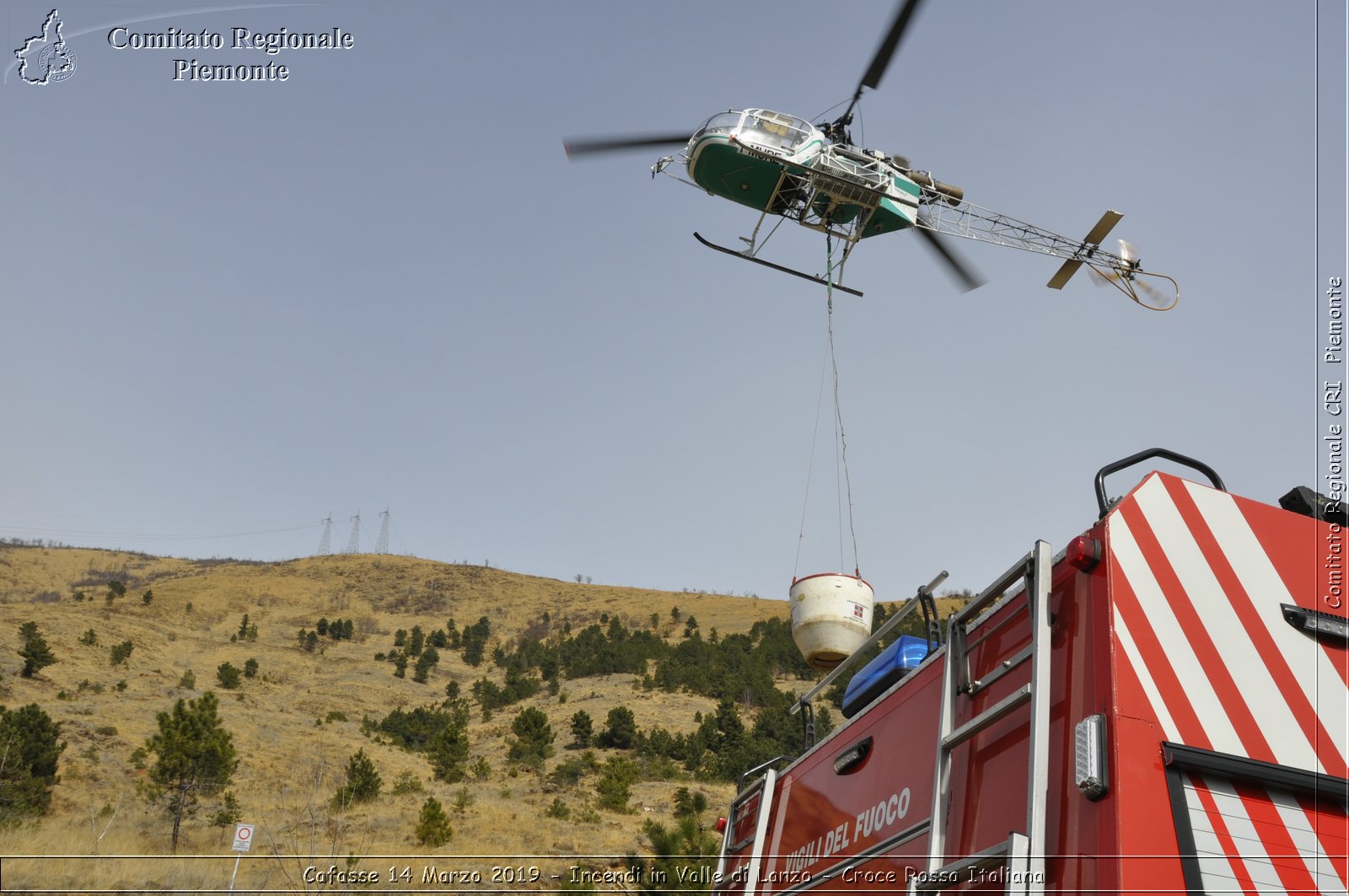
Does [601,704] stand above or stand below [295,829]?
above

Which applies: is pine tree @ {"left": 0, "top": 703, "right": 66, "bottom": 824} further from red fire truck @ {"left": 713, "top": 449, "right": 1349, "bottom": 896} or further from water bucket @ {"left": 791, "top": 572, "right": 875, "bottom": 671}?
red fire truck @ {"left": 713, "top": 449, "right": 1349, "bottom": 896}

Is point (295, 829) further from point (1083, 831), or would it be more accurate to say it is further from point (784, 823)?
point (1083, 831)

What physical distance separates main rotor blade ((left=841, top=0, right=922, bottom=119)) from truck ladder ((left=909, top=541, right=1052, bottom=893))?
7.99 meters

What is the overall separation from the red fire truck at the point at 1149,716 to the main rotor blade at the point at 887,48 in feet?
25.0

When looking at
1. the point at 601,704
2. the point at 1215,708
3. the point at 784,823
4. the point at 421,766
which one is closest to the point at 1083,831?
the point at 1215,708

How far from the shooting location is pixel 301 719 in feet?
164

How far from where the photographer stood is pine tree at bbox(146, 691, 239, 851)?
100 feet

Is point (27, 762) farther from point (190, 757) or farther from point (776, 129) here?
point (776, 129)

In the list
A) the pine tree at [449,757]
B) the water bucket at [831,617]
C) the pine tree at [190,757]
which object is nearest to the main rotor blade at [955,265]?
the water bucket at [831,617]

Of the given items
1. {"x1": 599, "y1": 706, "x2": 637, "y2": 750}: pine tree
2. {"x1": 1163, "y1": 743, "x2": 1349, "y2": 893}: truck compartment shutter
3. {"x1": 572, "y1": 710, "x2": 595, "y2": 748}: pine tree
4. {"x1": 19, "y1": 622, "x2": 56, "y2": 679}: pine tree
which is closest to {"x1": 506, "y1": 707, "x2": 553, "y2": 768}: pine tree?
{"x1": 572, "y1": 710, "x2": 595, "y2": 748}: pine tree

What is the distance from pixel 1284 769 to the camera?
9.90 feet

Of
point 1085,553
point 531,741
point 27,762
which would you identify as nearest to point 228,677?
point 531,741

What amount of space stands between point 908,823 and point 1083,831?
4.20ft

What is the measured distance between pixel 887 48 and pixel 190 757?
30.5 meters
